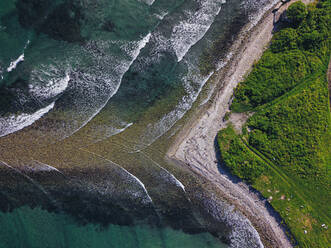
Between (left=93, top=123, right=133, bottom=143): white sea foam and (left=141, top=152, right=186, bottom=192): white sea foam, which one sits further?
(left=141, top=152, right=186, bottom=192): white sea foam

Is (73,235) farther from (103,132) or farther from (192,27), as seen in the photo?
(192,27)

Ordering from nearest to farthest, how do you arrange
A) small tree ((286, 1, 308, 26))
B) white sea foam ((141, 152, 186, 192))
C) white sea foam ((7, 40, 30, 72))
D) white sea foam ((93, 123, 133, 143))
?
white sea foam ((7, 40, 30, 72)), small tree ((286, 1, 308, 26)), white sea foam ((93, 123, 133, 143)), white sea foam ((141, 152, 186, 192))

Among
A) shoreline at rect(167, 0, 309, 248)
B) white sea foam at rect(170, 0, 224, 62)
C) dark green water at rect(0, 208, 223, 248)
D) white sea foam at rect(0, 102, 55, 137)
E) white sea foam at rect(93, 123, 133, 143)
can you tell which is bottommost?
dark green water at rect(0, 208, 223, 248)

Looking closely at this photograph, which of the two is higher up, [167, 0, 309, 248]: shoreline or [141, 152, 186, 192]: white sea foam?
[167, 0, 309, 248]: shoreline

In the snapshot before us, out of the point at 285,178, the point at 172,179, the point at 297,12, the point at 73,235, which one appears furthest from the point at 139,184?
the point at 297,12

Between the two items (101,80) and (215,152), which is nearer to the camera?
(101,80)

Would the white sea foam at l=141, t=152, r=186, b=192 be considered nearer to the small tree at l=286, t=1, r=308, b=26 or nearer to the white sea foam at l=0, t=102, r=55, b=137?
the white sea foam at l=0, t=102, r=55, b=137

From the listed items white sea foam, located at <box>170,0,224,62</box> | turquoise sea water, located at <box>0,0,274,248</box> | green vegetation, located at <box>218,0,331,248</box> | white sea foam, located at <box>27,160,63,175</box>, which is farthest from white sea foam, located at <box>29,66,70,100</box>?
green vegetation, located at <box>218,0,331,248</box>

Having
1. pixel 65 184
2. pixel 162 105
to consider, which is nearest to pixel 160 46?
pixel 162 105
